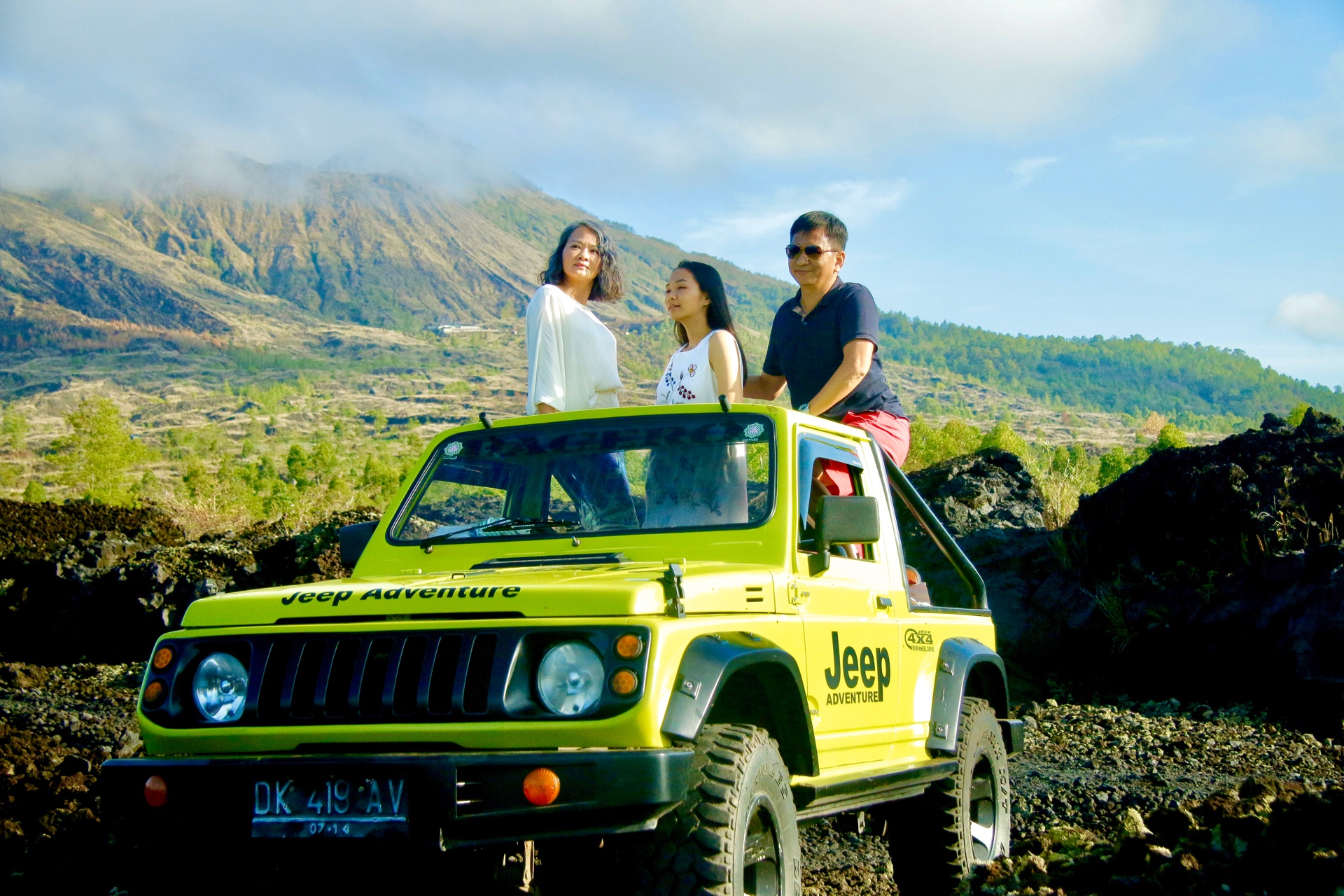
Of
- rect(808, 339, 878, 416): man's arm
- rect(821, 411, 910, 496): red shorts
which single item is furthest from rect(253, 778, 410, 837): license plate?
rect(808, 339, 878, 416): man's arm

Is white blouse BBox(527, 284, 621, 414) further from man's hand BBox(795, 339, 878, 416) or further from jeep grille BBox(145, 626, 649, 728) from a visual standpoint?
jeep grille BBox(145, 626, 649, 728)

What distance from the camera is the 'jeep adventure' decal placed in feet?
11.4

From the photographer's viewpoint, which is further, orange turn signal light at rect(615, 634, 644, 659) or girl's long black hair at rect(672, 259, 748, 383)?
girl's long black hair at rect(672, 259, 748, 383)

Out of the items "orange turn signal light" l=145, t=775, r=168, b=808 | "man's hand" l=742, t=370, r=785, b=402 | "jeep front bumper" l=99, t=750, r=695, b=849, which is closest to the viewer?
"jeep front bumper" l=99, t=750, r=695, b=849

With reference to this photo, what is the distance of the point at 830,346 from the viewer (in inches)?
250

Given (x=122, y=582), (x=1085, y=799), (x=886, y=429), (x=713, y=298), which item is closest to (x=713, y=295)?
(x=713, y=298)

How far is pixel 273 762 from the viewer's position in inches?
127

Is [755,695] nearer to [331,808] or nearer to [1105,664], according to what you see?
[331,808]

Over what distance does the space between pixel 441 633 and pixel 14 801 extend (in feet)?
16.1

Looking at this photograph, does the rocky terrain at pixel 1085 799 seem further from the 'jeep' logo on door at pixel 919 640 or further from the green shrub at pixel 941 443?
the green shrub at pixel 941 443

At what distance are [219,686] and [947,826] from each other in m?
3.22

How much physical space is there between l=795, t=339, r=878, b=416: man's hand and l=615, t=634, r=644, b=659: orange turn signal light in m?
2.80

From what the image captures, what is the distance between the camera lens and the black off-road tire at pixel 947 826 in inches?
210

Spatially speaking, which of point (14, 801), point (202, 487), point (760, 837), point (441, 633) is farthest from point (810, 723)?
point (202, 487)
